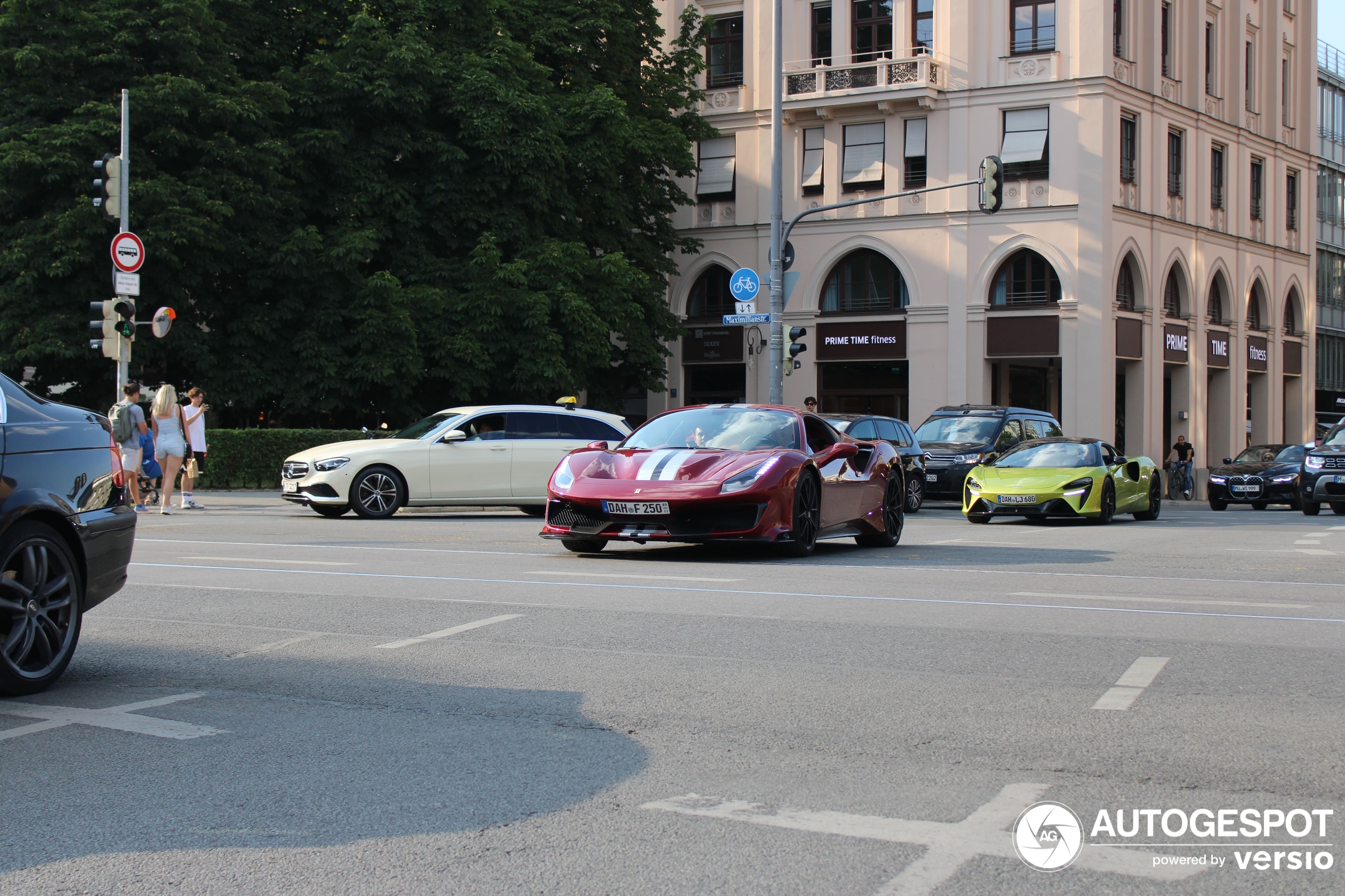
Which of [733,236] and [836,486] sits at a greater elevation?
[733,236]

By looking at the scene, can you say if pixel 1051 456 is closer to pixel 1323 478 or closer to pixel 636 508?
pixel 1323 478

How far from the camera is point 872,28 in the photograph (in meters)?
45.5

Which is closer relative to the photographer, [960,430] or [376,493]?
[376,493]

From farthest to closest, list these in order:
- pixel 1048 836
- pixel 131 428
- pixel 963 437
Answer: pixel 963 437 → pixel 131 428 → pixel 1048 836

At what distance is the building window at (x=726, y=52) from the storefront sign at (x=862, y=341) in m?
9.08

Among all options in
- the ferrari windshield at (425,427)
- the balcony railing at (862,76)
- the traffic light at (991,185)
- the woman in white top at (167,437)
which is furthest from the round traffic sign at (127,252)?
the balcony railing at (862,76)

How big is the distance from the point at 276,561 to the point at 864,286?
3515 centimetres

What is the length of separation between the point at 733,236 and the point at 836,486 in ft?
113

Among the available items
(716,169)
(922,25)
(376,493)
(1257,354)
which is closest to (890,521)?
(376,493)

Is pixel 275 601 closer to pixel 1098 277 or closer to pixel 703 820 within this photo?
pixel 703 820

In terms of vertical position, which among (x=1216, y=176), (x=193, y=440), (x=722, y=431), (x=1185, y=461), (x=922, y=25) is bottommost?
(x=1185, y=461)

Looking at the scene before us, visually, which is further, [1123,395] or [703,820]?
[1123,395]

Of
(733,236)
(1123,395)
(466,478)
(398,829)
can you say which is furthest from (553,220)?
(398,829)

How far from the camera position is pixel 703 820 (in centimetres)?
431
